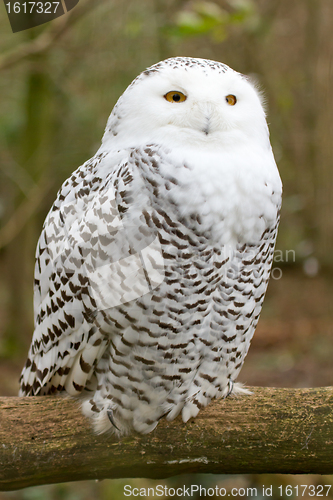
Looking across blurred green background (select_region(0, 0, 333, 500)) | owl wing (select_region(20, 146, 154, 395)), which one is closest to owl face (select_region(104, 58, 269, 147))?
owl wing (select_region(20, 146, 154, 395))

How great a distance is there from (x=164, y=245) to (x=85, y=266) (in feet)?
1.08

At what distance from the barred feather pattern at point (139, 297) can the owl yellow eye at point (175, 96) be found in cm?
19

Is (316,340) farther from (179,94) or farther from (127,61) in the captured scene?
(179,94)

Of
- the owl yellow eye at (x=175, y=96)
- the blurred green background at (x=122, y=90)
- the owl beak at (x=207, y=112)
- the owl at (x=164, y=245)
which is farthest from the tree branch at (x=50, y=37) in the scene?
the owl beak at (x=207, y=112)

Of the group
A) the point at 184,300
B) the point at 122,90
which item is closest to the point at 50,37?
the point at 122,90

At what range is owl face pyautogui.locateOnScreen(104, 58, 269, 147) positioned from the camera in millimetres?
1645

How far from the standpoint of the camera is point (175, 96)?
1.67 meters

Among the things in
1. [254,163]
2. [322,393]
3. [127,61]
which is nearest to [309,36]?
[127,61]

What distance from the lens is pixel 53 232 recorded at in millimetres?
1916

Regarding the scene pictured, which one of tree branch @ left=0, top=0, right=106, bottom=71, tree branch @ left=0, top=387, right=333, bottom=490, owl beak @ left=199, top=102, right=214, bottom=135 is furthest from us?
tree branch @ left=0, top=0, right=106, bottom=71

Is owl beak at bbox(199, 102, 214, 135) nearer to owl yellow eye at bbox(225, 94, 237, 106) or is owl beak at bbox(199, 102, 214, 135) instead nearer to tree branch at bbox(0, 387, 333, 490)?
owl yellow eye at bbox(225, 94, 237, 106)

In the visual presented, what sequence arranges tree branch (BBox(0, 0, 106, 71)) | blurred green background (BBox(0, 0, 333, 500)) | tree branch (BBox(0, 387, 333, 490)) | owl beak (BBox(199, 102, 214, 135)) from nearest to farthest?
owl beak (BBox(199, 102, 214, 135)), tree branch (BBox(0, 387, 333, 490)), tree branch (BBox(0, 0, 106, 71)), blurred green background (BBox(0, 0, 333, 500))

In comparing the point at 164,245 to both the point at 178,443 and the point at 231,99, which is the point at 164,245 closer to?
the point at 231,99

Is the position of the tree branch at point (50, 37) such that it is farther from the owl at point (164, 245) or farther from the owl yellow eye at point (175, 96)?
the owl yellow eye at point (175, 96)
